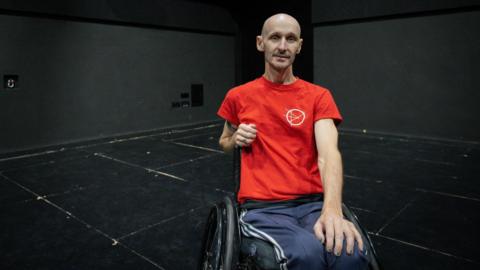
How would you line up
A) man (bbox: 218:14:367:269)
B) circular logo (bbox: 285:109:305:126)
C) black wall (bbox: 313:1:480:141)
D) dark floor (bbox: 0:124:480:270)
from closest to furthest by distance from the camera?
1. man (bbox: 218:14:367:269)
2. circular logo (bbox: 285:109:305:126)
3. dark floor (bbox: 0:124:480:270)
4. black wall (bbox: 313:1:480:141)

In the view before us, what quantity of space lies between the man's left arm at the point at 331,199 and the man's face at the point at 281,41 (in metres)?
0.30

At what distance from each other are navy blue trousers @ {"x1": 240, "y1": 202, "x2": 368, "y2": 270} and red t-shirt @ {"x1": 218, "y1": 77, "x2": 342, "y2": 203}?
8 cm

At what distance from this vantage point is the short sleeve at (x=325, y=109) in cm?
153

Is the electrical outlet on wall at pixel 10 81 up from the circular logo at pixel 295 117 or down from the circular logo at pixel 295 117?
up

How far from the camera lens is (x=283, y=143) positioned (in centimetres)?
153

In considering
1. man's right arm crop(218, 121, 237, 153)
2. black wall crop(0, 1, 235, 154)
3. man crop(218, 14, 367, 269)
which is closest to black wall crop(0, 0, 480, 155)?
black wall crop(0, 1, 235, 154)

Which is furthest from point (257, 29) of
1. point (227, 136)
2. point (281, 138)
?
point (281, 138)

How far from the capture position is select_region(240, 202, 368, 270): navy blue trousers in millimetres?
1177

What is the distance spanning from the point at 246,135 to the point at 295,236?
417 millimetres

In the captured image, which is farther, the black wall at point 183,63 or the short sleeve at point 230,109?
the black wall at point 183,63

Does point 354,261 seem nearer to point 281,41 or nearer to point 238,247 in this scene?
point 238,247

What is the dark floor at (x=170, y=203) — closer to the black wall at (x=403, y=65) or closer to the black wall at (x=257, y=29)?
the black wall at (x=403, y=65)

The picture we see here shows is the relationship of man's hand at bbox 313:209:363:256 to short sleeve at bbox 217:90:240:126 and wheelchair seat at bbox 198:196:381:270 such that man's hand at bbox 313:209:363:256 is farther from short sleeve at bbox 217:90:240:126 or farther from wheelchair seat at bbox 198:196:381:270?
short sleeve at bbox 217:90:240:126

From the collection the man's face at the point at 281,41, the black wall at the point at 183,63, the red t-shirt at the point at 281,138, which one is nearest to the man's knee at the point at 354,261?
the red t-shirt at the point at 281,138
